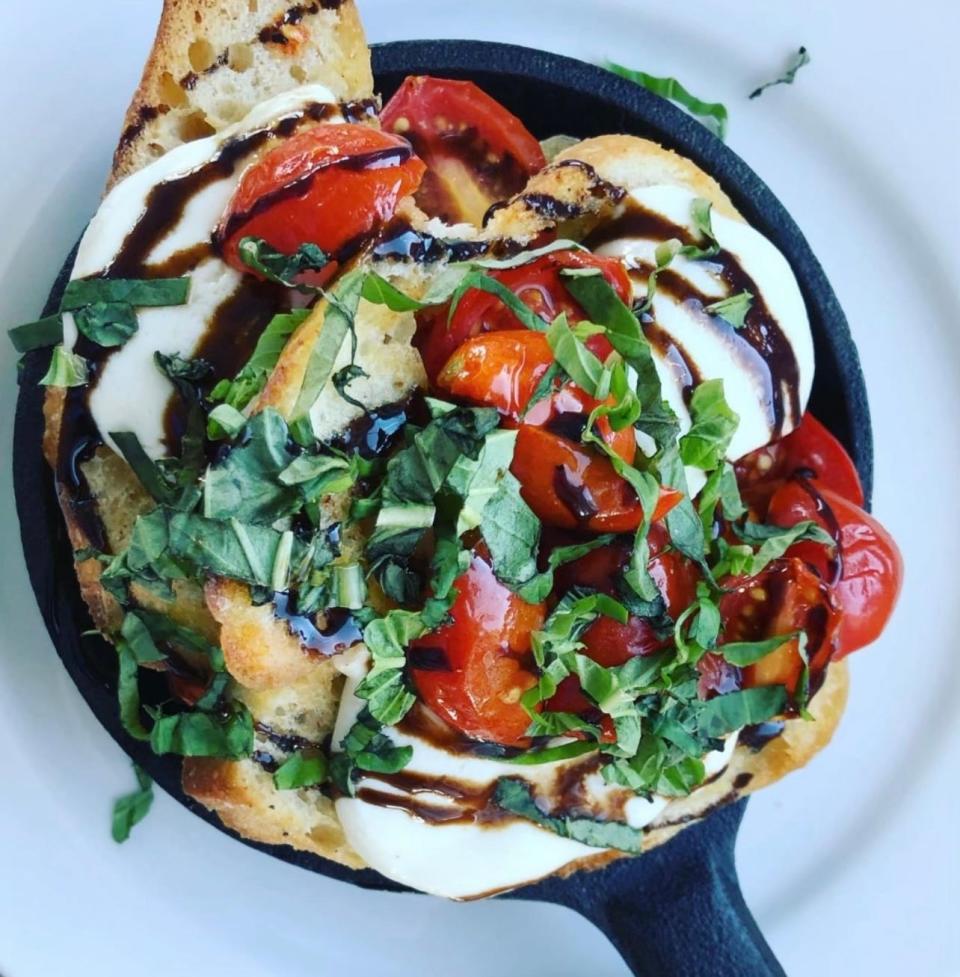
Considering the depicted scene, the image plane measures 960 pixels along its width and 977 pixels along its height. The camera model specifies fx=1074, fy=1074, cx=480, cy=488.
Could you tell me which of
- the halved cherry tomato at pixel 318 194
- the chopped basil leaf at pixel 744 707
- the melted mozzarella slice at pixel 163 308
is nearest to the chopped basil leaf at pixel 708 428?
the chopped basil leaf at pixel 744 707

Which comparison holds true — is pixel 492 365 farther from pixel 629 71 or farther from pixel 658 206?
pixel 629 71

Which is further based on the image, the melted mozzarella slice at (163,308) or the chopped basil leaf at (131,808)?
the chopped basil leaf at (131,808)

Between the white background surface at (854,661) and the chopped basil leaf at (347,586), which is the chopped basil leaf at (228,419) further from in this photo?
the white background surface at (854,661)

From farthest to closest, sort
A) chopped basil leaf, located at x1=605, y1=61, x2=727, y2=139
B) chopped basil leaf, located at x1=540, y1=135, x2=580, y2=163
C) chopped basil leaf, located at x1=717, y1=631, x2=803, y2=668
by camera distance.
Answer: chopped basil leaf, located at x1=605, y1=61, x2=727, y2=139 < chopped basil leaf, located at x1=540, y1=135, x2=580, y2=163 < chopped basil leaf, located at x1=717, y1=631, x2=803, y2=668

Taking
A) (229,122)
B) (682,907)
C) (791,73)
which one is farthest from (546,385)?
(791,73)

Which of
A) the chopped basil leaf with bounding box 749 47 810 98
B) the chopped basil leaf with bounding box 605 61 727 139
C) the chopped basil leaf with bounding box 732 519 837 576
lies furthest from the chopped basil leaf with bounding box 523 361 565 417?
the chopped basil leaf with bounding box 749 47 810 98

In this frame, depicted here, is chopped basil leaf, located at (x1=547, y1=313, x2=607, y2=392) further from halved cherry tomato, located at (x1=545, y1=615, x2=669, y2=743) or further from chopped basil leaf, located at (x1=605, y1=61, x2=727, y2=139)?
chopped basil leaf, located at (x1=605, y1=61, x2=727, y2=139)

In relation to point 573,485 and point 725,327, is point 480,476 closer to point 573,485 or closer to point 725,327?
point 573,485
